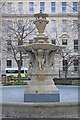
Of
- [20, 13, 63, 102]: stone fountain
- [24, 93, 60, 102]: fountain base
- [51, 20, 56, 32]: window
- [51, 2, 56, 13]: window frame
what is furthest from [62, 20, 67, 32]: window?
[24, 93, 60, 102]: fountain base

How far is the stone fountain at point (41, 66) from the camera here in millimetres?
13277

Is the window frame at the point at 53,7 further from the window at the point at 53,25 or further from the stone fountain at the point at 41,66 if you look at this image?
the stone fountain at the point at 41,66

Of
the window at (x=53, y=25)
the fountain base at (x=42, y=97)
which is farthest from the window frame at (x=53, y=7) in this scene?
the fountain base at (x=42, y=97)

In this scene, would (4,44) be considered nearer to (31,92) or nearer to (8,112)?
(31,92)

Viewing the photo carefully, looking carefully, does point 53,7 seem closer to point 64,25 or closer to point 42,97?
point 64,25

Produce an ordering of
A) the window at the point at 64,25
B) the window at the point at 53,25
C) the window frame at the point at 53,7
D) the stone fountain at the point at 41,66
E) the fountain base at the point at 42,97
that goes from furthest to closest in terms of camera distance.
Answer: the window frame at the point at 53,7 < the window at the point at 53,25 < the window at the point at 64,25 < the stone fountain at the point at 41,66 < the fountain base at the point at 42,97

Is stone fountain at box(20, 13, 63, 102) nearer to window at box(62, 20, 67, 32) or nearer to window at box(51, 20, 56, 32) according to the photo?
window at box(62, 20, 67, 32)

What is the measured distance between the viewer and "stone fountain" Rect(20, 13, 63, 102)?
13277mm

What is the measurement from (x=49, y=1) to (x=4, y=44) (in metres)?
21.2

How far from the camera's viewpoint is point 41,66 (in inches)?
540

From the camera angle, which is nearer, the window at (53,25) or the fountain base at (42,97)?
the fountain base at (42,97)

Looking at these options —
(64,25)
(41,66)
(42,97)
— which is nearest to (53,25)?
(64,25)

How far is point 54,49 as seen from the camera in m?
13.5

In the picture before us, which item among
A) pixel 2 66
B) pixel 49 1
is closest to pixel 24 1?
pixel 49 1
